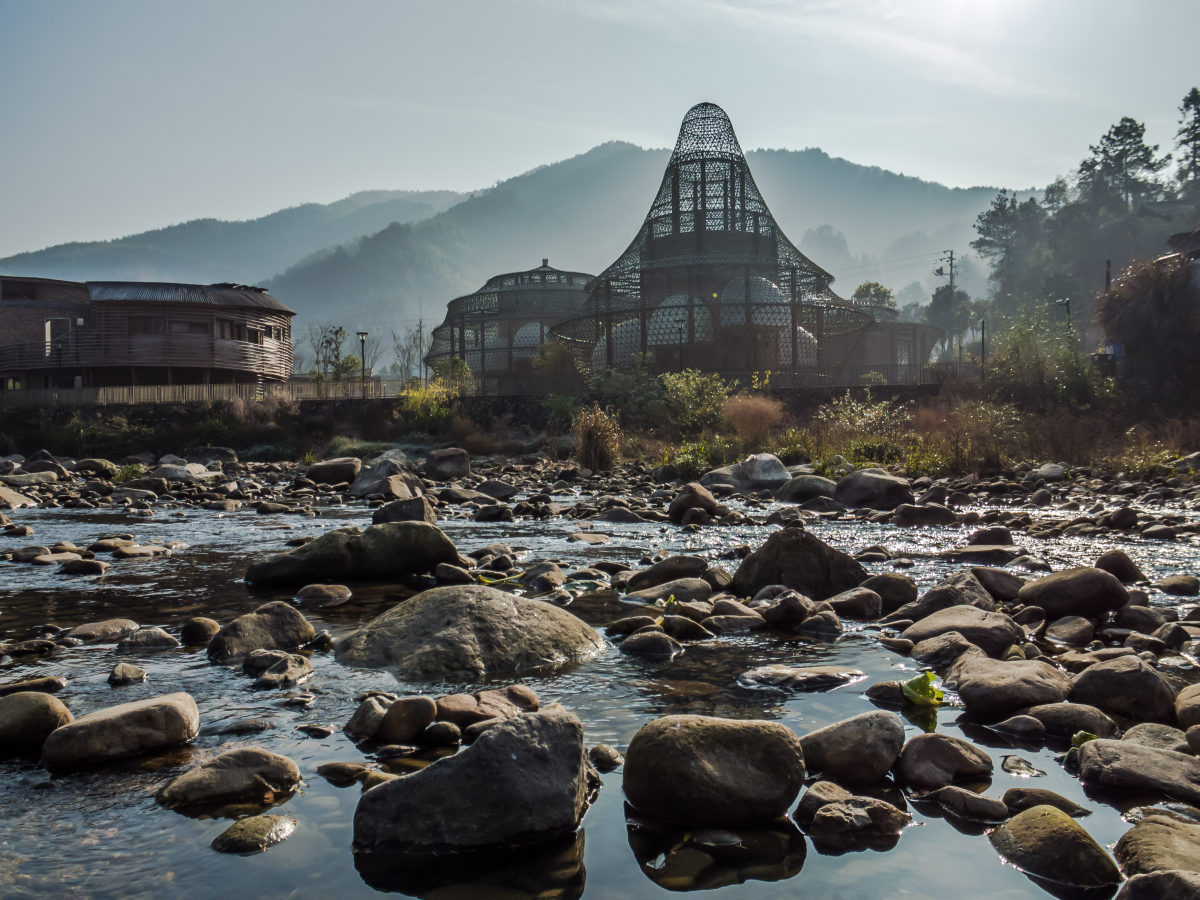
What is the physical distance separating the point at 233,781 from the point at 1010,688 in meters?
3.50

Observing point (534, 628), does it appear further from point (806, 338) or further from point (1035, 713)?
point (806, 338)

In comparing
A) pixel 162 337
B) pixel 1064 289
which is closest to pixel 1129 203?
pixel 1064 289

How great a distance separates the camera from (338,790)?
11.5 ft

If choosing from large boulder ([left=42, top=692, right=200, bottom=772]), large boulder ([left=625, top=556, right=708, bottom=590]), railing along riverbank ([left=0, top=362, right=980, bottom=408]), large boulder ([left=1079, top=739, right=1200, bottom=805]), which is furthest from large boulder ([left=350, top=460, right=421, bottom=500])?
railing along riverbank ([left=0, top=362, right=980, bottom=408])

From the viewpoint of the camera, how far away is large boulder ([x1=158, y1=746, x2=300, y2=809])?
338cm

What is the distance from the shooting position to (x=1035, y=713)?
4105 mm

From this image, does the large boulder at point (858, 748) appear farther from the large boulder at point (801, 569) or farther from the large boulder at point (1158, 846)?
the large boulder at point (801, 569)

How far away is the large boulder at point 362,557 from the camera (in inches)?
321

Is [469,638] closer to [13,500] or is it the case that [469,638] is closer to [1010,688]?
[1010,688]

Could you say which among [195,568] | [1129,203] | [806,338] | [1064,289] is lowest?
[195,568]

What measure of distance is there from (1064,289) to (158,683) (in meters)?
82.0

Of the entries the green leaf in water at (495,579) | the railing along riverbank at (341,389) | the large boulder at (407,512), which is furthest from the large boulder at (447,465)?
the green leaf in water at (495,579)

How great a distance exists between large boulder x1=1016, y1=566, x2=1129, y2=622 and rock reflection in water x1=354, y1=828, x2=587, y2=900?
4.46 meters

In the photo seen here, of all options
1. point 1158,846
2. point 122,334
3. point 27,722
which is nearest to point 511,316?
point 122,334
